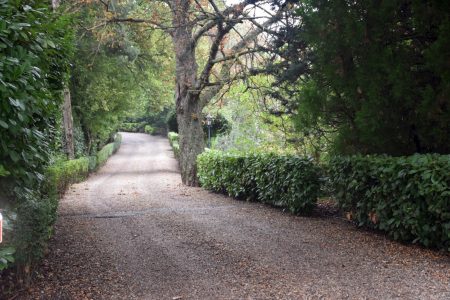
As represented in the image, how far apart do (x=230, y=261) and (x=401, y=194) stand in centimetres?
232

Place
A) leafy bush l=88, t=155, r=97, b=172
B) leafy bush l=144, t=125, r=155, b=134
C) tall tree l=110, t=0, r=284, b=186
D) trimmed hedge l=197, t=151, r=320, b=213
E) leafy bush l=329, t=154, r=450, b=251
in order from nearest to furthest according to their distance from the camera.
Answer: leafy bush l=329, t=154, r=450, b=251, trimmed hedge l=197, t=151, r=320, b=213, tall tree l=110, t=0, r=284, b=186, leafy bush l=88, t=155, r=97, b=172, leafy bush l=144, t=125, r=155, b=134

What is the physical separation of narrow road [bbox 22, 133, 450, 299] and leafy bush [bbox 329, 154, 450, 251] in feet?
0.77

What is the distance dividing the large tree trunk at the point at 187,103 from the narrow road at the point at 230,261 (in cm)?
677

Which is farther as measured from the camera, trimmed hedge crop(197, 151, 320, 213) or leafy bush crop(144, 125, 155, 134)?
leafy bush crop(144, 125, 155, 134)

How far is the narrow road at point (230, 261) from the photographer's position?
4.07 meters

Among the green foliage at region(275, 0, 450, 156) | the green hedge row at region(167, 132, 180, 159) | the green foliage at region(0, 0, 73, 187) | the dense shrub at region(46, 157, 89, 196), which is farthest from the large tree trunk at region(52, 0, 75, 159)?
the green foliage at region(0, 0, 73, 187)

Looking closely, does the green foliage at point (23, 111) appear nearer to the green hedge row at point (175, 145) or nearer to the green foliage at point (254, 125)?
the green foliage at point (254, 125)

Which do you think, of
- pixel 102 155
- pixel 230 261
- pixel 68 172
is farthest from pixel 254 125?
pixel 102 155

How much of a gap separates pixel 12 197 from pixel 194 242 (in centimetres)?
285

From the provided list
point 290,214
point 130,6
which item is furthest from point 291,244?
point 130,6

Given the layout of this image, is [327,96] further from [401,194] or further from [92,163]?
[92,163]

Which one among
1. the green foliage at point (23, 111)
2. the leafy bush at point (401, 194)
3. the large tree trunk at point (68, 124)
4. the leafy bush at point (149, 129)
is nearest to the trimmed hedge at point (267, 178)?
the leafy bush at point (401, 194)

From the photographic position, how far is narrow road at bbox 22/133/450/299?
4.07m

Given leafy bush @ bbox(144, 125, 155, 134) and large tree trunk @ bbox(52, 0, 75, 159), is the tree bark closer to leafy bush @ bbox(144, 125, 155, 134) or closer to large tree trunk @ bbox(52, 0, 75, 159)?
large tree trunk @ bbox(52, 0, 75, 159)
